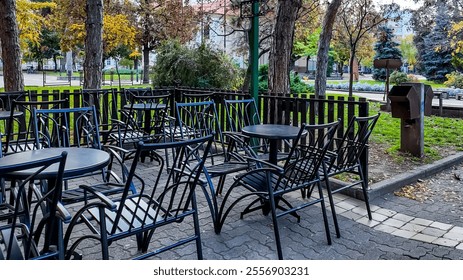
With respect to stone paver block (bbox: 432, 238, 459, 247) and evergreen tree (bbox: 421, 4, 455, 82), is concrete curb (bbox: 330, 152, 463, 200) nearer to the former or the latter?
stone paver block (bbox: 432, 238, 459, 247)

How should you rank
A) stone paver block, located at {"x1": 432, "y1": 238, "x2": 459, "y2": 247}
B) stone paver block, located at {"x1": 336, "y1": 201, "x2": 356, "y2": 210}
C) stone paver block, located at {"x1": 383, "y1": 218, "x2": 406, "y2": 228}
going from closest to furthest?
stone paver block, located at {"x1": 432, "y1": 238, "x2": 459, "y2": 247}
stone paver block, located at {"x1": 383, "y1": 218, "x2": 406, "y2": 228}
stone paver block, located at {"x1": 336, "y1": 201, "x2": 356, "y2": 210}

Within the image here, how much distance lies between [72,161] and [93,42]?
6139mm

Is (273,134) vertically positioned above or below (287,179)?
above

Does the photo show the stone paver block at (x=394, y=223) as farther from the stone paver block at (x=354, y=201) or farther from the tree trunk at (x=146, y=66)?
the tree trunk at (x=146, y=66)

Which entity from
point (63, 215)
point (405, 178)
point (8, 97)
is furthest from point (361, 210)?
point (8, 97)

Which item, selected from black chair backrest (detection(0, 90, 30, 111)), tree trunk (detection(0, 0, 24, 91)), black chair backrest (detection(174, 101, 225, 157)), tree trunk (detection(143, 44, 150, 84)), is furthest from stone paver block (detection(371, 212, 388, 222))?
tree trunk (detection(143, 44, 150, 84))

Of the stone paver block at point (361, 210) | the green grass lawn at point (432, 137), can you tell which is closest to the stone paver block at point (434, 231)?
the stone paver block at point (361, 210)

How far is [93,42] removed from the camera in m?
7.96

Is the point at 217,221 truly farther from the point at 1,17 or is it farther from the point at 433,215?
the point at 1,17

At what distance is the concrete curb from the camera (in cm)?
438

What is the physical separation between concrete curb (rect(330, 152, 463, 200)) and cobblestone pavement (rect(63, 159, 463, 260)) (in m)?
0.20

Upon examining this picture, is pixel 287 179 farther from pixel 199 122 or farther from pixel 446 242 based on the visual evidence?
pixel 199 122

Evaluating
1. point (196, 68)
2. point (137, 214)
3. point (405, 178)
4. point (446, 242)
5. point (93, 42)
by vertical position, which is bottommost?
point (446, 242)

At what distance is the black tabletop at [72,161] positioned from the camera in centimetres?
219
